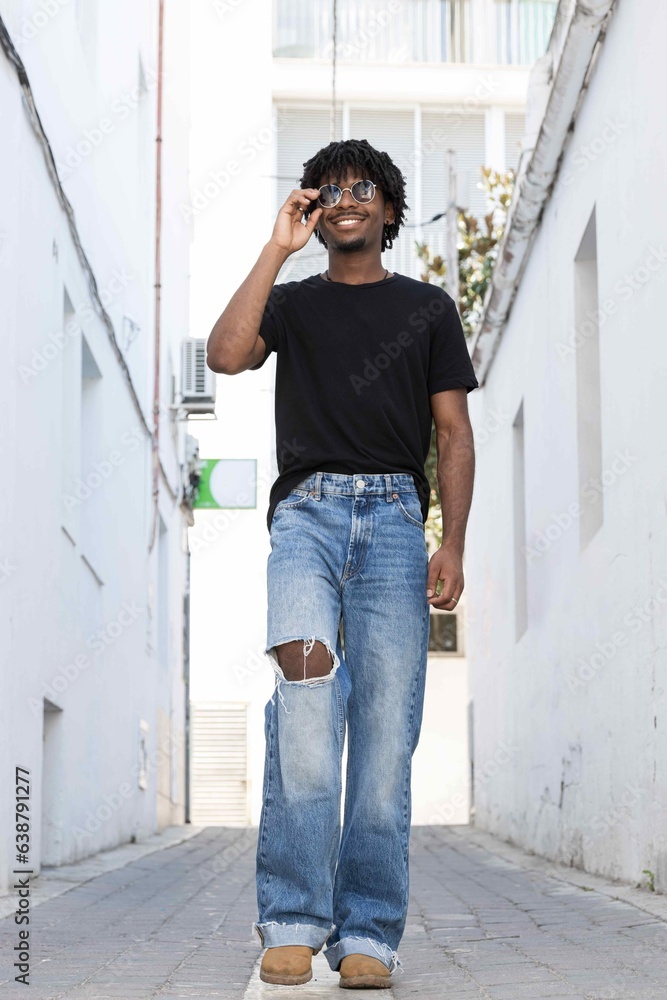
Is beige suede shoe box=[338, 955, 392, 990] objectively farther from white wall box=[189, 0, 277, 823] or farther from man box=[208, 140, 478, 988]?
white wall box=[189, 0, 277, 823]

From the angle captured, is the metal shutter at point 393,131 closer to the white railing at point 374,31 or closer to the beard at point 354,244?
the white railing at point 374,31

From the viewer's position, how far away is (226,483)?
62.9 ft

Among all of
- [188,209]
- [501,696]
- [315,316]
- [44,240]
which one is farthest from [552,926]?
[188,209]

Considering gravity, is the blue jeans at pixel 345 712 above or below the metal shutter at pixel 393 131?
below

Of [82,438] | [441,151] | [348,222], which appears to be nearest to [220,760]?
[441,151]

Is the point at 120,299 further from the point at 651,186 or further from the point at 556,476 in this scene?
the point at 651,186

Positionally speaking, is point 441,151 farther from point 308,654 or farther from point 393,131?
point 308,654

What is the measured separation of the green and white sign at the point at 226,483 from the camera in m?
18.9

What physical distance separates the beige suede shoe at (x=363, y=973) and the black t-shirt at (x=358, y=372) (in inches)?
40.8

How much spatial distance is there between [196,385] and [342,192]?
38.9ft

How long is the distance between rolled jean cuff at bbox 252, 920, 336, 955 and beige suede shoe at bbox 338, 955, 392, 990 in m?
0.08

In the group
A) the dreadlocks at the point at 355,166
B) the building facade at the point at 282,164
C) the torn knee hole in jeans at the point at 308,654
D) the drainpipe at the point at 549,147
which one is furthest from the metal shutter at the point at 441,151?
the torn knee hole in jeans at the point at 308,654

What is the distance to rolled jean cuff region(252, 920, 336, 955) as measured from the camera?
3.13 metres

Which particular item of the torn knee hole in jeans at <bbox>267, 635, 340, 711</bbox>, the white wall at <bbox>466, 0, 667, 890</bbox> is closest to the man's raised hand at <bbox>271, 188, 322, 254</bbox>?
the torn knee hole in jeans at <bbox>267, 635, 340, 711</bbox>
